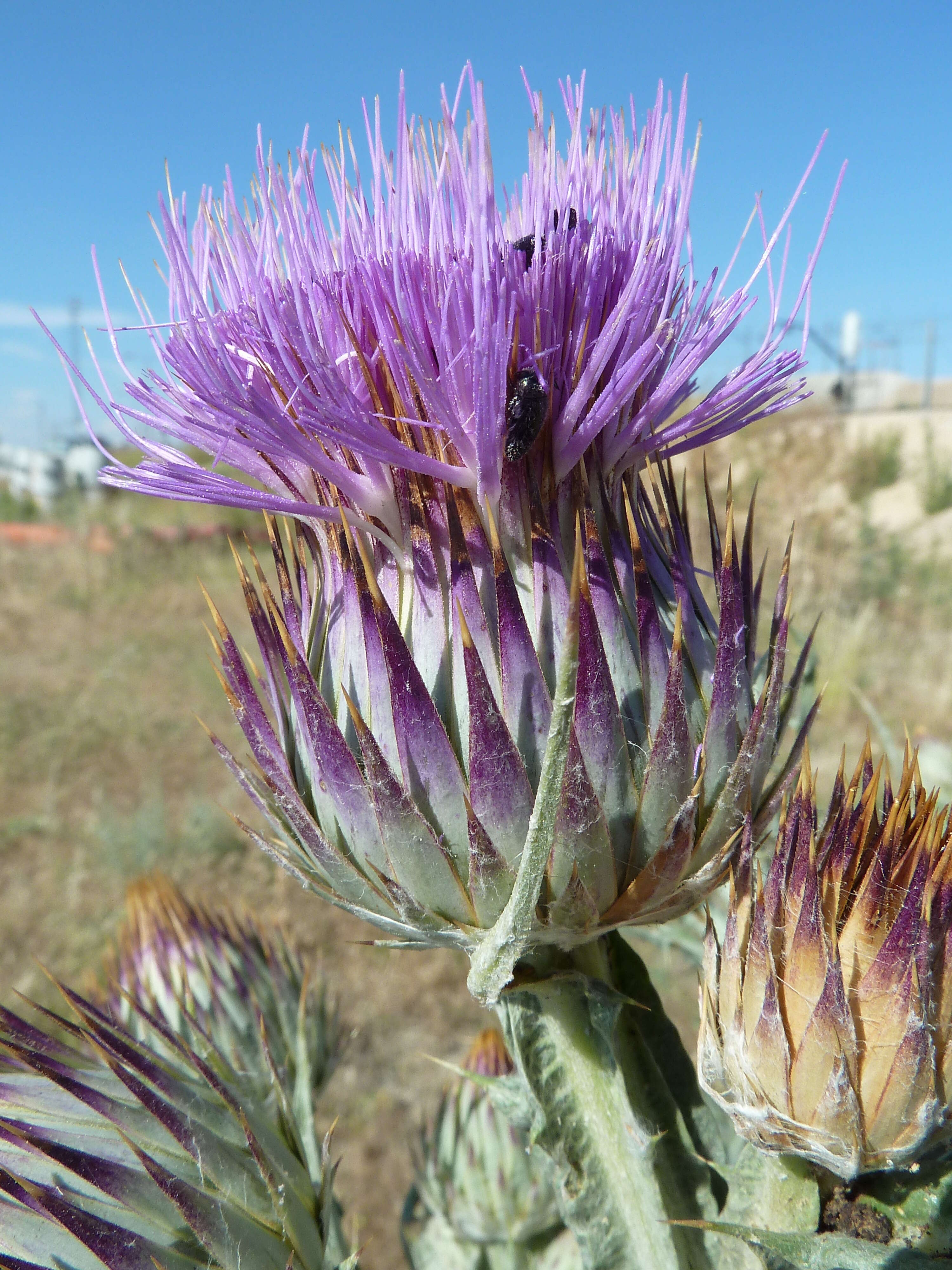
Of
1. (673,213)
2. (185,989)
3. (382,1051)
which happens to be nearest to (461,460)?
(673,213)

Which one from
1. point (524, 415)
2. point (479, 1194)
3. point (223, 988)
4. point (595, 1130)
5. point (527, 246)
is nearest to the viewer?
point (524, 415)

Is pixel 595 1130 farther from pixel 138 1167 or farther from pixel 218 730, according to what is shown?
pixel 218 730

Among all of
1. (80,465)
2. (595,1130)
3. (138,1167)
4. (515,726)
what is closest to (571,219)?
(515,726)

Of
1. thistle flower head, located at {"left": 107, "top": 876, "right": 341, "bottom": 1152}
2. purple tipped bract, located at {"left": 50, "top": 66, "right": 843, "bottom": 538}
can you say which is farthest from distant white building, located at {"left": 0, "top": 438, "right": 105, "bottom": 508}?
purple tipped bract, located at {"left": 50, "top": 66, "right": 843, "bottom": 538}

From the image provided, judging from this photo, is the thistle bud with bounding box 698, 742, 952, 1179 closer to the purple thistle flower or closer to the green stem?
the purple thistle flower

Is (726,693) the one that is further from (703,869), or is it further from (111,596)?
(111,596)

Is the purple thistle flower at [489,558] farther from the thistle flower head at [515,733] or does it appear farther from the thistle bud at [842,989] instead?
the thistle bud at [842,989]

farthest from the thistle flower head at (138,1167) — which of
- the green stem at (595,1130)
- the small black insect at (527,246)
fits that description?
the small black insect at (527,246)
